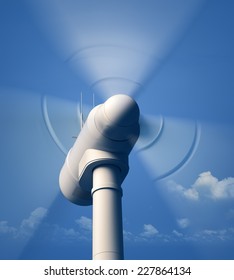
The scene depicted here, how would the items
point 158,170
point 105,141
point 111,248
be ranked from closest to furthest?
1. point 111,248
2. point 105,141
3. point 158,170

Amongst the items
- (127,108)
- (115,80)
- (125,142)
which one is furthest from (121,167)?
(115,80)

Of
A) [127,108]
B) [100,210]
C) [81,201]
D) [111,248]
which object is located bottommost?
[111,248]

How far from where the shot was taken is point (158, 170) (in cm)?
1577

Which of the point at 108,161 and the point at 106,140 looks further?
the point at 108,161

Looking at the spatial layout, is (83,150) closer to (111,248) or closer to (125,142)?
(125,142)

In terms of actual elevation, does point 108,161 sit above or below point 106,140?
below

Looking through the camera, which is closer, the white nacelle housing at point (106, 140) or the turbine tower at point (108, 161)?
the turbine tower at point (108, 161)

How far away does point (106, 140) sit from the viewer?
14219mm

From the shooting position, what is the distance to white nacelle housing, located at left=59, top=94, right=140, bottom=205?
544 inches

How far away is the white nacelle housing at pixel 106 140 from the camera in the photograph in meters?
13.8

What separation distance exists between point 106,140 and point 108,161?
717 millimetres

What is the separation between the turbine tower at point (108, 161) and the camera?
1345 centimetres

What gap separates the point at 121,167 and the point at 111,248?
2.77m

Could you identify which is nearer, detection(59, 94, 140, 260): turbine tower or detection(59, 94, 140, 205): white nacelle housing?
detection(59, 94, 140, 260): turbine tower
